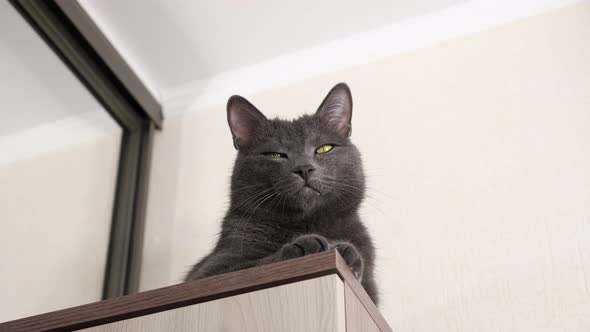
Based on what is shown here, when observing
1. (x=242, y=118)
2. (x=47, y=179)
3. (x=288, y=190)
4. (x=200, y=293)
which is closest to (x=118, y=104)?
(x=47, y=179)

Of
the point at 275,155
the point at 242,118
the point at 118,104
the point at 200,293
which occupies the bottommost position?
the point at 200,293

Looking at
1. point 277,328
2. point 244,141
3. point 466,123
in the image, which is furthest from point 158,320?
point 466,123

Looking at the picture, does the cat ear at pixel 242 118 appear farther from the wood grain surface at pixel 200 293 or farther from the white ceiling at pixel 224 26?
the white ceiling at pixel 224 26

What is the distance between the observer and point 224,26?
1.96 m

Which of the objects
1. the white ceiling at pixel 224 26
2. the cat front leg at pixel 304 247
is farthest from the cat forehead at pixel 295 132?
the white ceiling at pixel 224 26

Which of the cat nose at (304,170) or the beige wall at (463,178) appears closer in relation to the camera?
the cat nose at (304,170)

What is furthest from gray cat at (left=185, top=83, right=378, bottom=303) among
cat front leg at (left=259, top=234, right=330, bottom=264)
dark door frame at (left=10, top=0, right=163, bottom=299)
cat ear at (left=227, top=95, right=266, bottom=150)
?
dark door frame at (left=10, top=0, right=163, bottom=299)

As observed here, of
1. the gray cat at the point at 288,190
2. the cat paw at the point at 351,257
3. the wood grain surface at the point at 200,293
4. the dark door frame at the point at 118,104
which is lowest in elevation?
the wood grain surface at the point at 200,293

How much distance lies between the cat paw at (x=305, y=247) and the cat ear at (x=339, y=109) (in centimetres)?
45

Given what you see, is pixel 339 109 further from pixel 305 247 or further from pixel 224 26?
pixel 224 26

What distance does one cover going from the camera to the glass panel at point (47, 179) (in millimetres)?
1542

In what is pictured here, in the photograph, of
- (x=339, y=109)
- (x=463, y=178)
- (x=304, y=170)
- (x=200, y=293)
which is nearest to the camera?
(x=200, y=293)

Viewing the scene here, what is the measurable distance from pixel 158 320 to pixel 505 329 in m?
0.87

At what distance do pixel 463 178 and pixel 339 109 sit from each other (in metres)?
0.50
